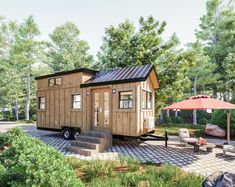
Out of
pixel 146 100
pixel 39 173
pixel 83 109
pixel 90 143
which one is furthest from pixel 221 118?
pixel 39 173

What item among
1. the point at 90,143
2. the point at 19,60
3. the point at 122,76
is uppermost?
the point at 19,60

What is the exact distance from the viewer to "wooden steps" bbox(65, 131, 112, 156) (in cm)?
1066

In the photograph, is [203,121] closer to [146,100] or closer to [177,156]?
[146,100]

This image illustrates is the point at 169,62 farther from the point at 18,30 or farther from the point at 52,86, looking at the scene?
the point at 18,30

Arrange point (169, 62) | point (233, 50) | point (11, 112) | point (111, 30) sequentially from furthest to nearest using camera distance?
point (11, 112) < point (233, 50) < point (111, 30) < point (169, 62)

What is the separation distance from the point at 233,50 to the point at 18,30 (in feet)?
102

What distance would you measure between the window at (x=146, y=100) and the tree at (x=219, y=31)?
20341 millimetres

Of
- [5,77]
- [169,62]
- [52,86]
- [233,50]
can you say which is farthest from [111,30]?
[5,77]

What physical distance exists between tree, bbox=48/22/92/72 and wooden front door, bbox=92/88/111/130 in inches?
964

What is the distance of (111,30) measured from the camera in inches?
766

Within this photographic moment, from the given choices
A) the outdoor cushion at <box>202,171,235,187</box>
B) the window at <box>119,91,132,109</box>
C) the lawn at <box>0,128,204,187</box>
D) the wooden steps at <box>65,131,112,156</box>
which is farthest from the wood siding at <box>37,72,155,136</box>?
the outdoor cushion at <box>202,171,235,187</box>

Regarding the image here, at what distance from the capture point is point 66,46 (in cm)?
3803

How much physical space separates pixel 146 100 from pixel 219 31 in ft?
79.7

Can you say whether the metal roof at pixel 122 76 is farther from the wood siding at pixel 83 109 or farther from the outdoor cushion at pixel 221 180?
the outdoor cushion at pixel 221 180
